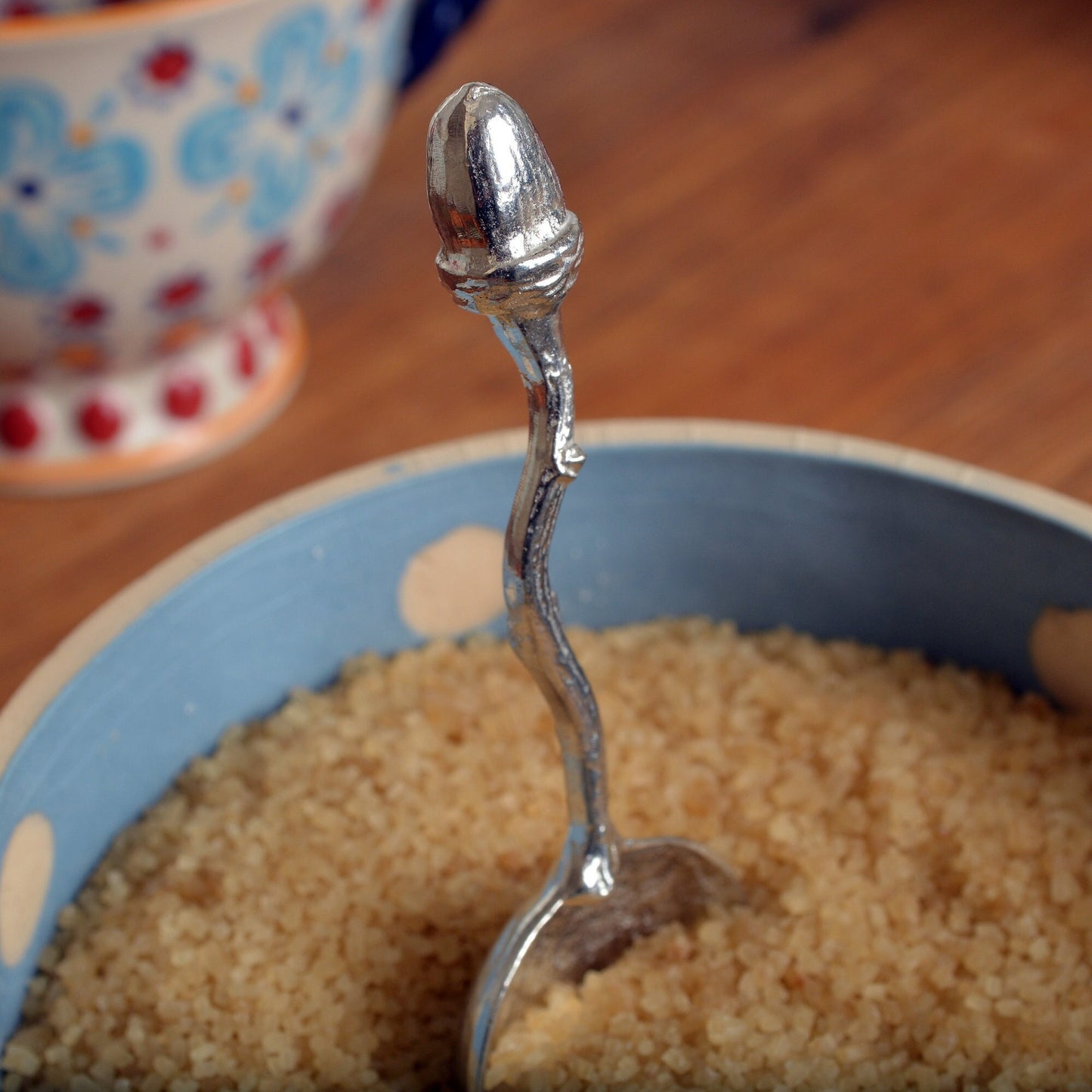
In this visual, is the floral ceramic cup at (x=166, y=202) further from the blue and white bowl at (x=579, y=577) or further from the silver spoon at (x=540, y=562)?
the silver spoon at (x=540, y=562)

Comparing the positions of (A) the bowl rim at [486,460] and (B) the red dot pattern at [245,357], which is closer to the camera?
(A) the bowl rim at [486,460]

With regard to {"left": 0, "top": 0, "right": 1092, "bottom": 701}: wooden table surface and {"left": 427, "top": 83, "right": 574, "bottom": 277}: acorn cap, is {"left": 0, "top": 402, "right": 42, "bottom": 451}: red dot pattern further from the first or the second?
{"left": 427, "top": 83, "right": 574, "bottom": 277}: acorn cap

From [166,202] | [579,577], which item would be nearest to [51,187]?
[166,202]

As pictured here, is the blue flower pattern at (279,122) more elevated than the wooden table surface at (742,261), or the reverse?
the blue flower pattern at (279,122)

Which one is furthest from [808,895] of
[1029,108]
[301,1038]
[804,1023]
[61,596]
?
[1029,108]

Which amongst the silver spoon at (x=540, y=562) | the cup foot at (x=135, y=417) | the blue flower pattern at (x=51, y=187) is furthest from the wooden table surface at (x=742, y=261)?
the silver spoon at (x=540, y=562)

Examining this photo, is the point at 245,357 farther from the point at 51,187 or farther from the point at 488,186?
the point at 488,186
